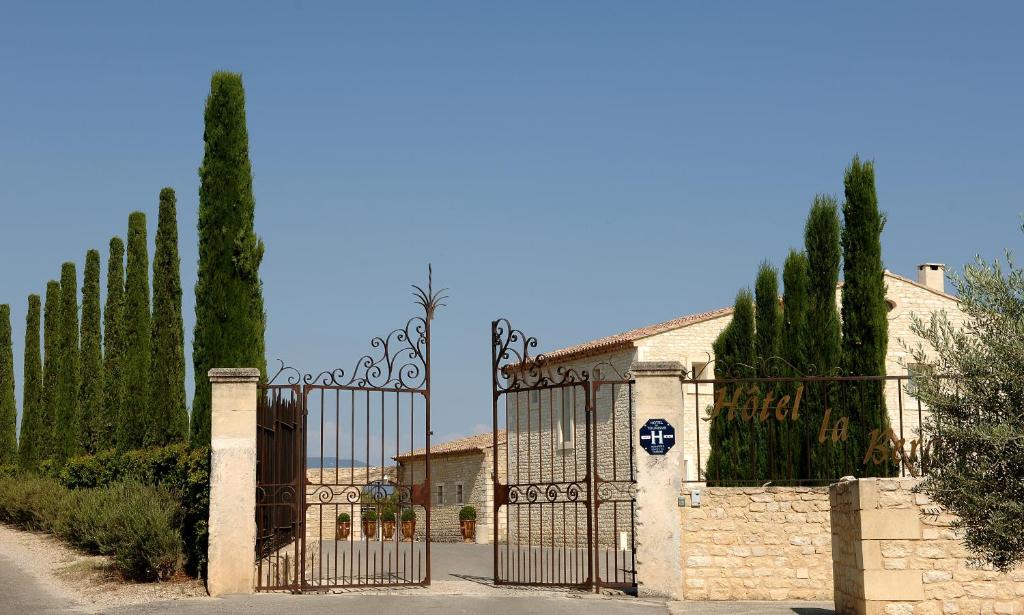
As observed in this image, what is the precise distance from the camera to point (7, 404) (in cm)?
3425

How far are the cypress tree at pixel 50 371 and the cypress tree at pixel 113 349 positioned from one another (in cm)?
380

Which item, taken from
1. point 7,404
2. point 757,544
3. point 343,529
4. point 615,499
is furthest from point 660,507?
point 7,404

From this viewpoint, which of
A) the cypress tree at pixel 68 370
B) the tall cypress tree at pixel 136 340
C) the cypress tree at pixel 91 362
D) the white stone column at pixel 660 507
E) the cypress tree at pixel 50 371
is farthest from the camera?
the cypress tree at pixel 50 371

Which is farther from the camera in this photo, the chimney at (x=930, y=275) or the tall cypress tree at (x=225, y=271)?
the chimney at (x=930, y=275)

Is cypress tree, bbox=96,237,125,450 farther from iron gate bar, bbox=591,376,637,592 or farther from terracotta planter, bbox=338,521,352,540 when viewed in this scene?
iron gate bar, bbox=591,376,637,592

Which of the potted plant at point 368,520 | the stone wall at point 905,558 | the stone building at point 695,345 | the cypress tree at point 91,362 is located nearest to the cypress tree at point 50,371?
the cypress tree at point 91,362

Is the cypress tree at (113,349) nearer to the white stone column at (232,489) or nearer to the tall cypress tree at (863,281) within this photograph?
the white stone column at (232,489)

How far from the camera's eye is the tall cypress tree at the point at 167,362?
851 inches

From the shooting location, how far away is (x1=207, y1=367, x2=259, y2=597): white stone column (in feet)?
44.4

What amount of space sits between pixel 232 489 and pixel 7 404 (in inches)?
940

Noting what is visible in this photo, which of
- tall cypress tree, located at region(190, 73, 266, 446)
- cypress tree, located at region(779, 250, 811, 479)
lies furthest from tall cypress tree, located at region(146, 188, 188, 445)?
cypress tree, located at region(779, 250, 811, 479)

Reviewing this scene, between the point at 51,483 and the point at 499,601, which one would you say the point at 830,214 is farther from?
the point at 51,483

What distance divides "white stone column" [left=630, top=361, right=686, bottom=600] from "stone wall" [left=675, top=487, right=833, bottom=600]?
0.24 m

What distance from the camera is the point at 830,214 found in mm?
25828
